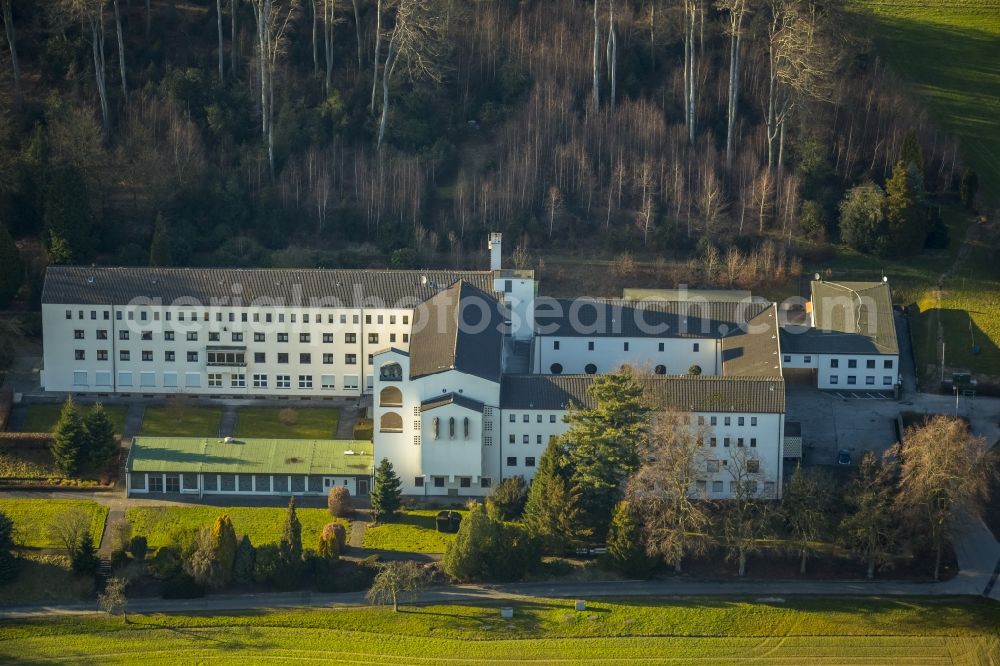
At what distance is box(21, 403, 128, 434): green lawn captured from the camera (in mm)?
96488

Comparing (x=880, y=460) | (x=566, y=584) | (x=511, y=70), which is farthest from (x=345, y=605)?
(x=511, y=70)

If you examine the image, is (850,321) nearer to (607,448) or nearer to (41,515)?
(607,448)

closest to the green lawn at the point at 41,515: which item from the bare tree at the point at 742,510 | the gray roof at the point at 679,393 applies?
the gray roof at the point at 679,393

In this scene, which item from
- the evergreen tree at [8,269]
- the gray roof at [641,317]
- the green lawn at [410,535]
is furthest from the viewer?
the evergreen tree at [8,269]

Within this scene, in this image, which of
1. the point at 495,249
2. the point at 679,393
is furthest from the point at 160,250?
the point at 679,393

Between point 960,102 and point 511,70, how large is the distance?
2997 cm

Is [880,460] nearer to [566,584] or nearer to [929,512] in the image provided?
[929,512]

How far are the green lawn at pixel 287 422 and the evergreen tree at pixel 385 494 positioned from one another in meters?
8.06

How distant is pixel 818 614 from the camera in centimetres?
8412

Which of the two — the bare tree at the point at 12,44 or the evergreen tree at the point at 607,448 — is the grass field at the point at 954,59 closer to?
→ the evergreen tree at the point at 607,448

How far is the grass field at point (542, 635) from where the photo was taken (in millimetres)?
81438

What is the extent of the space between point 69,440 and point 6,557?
26.0 feet

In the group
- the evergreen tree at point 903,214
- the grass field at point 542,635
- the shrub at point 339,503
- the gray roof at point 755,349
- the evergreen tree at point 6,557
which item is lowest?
the grass field at point 542,635

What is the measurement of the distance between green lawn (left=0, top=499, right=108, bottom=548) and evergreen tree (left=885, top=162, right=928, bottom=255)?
1952 inches
